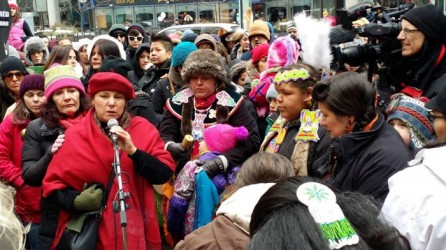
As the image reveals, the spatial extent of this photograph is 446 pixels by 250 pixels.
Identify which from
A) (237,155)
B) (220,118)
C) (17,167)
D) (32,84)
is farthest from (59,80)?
(237,155)

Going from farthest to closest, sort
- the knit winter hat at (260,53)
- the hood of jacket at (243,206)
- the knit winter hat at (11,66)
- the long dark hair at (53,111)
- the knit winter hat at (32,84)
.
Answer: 1. the knit winter hat at (260,53)
2. the knit winter hat at (11,66)
3. the knit winter hat at (32,84)
4. the long dark hair at (53,111)
5. the hood of jacket at (243,206)

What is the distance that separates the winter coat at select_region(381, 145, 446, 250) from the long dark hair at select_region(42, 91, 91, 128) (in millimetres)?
2735

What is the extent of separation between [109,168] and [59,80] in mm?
958

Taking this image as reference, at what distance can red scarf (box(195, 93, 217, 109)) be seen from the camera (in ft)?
15.0

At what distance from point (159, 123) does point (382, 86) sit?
195 cm

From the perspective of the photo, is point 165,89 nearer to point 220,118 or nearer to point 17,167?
point 220,118

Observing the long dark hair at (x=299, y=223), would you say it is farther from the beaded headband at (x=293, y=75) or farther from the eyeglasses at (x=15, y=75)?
the eyeglasses at (x=15, y=75)

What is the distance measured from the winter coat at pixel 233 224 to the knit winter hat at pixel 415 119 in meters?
1.29

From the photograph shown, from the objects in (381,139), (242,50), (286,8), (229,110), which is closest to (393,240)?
(381,139)

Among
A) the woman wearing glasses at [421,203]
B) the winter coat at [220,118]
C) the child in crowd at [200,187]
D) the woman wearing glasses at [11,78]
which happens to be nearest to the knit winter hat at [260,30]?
the winter coat at [220,118]

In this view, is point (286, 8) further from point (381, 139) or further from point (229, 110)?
point (381, 139)

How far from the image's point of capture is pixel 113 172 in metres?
3.59

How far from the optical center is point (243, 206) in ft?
7.25

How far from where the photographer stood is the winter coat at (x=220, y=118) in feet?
14.7
